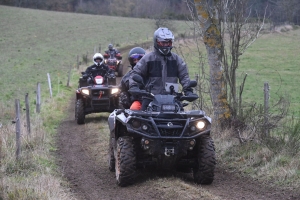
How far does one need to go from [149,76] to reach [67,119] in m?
8.21

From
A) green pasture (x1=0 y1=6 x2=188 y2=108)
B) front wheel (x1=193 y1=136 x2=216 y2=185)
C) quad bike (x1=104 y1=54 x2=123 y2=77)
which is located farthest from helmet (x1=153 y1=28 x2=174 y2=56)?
quad bike (x1=104 y1=54 x2=123 y2=77)

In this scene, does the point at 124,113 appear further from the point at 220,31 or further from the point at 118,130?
the point at 220,31

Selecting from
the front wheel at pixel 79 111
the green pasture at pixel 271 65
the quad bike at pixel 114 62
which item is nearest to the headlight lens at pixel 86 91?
the front wheel at pixel 79 111

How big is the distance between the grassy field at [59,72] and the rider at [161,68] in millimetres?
1871

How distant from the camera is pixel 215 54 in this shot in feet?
32.5

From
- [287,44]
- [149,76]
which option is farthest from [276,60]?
[149,76]

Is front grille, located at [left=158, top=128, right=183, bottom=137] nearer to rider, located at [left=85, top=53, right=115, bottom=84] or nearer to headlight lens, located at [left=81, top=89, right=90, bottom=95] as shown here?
headlight lens, located at [left=81, top=89, right=90, bottom=95]

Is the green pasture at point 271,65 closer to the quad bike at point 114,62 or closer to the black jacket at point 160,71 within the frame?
the quad bike at point 114,62

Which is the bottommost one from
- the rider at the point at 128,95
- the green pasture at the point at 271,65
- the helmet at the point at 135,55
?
the green pasture at the point at 271,65

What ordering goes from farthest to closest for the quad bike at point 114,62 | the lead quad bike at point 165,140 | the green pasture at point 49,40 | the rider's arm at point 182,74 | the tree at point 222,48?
the green pasture at point 49,40 → the quad bike at point 114,62 → the tree at point 222,48 → the rider's arm at point 182,74 → the lead quad bike at point 165,140

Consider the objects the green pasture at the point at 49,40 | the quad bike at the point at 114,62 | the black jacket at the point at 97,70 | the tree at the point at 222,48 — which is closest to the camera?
the tree at the point at 222,48

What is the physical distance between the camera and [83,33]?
207ft

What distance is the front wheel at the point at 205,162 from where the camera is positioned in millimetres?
7199

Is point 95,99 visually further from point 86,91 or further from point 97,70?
point 97,70
